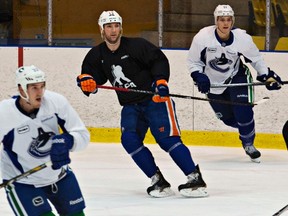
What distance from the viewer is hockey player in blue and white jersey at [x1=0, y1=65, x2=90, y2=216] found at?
407 centimetres

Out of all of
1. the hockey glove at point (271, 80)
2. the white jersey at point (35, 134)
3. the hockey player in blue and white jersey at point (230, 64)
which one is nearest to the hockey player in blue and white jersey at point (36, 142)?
the white jersey at point (35, 134)

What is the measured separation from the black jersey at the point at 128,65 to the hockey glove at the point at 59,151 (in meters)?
1.87

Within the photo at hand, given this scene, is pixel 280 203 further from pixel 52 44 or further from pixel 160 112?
pixel 52 44

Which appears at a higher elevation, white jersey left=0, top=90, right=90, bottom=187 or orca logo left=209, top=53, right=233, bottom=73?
white jersey left=0, top=90, right=90, bottom=187

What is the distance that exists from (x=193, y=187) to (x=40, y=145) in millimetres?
1760

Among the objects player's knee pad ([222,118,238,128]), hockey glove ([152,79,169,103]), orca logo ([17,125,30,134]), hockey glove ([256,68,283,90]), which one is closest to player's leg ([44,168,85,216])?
orca logo ([17,125,30,134])

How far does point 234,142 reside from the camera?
320 inches

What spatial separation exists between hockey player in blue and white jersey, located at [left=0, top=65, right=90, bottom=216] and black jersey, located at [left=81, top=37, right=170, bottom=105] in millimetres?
1723

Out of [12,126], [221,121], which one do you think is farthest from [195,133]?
[12,126]

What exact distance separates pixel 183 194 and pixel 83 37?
339 cm

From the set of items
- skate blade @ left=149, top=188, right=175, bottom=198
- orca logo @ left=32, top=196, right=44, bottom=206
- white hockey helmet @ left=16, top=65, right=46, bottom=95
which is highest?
white hockey helmet @ left=16, top=65, right=46, bottom=95

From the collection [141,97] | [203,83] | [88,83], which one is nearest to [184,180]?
[203,83]

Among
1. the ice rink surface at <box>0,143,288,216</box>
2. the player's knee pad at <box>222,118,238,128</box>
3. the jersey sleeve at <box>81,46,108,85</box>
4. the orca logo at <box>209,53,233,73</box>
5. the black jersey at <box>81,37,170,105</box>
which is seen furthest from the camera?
the player's knee pad at <box>222,118,238,128</box>

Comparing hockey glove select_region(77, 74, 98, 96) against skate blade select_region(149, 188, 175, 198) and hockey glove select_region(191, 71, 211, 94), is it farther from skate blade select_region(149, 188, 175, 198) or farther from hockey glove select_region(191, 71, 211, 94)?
hockey glove select_region(191, 71, 211, 94)
